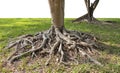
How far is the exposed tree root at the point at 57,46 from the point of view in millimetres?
12633

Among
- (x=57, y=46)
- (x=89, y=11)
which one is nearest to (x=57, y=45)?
(x=57, y=46)

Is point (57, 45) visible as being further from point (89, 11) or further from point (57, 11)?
point (89, 11)

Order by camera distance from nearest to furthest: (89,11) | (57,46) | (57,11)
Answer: (57,46) < (57,11) < (89,11)

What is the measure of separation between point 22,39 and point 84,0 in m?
12.0

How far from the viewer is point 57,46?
13195 millimetres

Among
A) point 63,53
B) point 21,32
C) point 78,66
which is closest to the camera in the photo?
point 78,66

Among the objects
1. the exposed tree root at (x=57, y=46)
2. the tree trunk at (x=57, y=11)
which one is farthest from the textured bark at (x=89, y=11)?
the tree trunk at (x=57, y=11)

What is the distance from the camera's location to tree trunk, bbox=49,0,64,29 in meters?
13.5

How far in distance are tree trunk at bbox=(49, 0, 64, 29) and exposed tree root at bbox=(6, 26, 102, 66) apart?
0.27 metres

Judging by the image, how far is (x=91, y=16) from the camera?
25.2 metres

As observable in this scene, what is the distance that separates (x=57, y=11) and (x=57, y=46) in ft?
4.97

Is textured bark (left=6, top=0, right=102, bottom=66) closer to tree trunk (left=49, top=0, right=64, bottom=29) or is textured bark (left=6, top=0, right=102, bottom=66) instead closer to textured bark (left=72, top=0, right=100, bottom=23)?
tree trunk (left=49, top=0, right=64, bottom=29)

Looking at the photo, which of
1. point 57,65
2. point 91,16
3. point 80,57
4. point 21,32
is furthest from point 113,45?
point 91,16

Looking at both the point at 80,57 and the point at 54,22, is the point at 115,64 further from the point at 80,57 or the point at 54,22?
the point at 54,22
